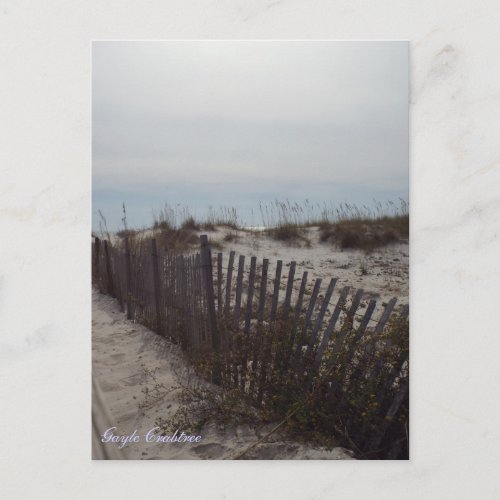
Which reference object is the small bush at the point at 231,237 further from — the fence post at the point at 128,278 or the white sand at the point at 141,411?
the white sand at the point at 141,411

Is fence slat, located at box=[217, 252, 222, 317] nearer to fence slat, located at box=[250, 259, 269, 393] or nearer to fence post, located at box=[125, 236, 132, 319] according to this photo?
fence slat, located at box=[250, 259, 269, 393]

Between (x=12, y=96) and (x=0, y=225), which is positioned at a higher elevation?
(x=12, y=96)

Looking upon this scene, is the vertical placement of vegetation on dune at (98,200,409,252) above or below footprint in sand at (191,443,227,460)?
above

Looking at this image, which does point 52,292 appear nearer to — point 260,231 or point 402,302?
point 260,231

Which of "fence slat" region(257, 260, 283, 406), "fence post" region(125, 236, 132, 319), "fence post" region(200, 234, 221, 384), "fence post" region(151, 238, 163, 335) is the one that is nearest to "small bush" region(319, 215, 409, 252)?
"fence slat" region(257, 260, 283, 406)

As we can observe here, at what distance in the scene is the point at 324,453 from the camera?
2.62 meters

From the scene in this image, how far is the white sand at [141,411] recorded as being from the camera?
103 inches

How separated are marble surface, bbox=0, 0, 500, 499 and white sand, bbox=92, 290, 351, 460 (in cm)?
8

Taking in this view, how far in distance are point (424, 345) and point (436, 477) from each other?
0.67 metres

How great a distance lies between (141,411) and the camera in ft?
8.73

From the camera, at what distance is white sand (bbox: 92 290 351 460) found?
262 centimetres

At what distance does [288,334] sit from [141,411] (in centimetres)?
86

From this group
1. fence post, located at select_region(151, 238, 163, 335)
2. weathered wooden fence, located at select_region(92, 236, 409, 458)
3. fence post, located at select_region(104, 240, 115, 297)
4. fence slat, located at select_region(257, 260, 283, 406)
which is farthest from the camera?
fence post, located at select_region(151, 238, 163, 335)

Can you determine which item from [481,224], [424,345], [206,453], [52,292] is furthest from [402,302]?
[52,292]
